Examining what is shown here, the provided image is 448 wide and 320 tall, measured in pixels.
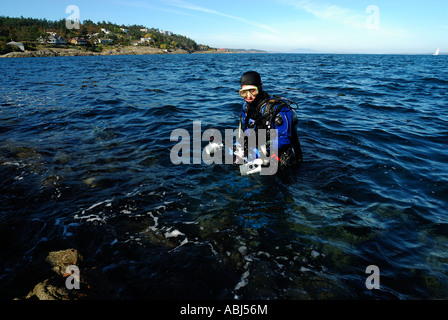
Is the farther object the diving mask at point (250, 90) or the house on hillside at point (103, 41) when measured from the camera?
the house on hillside at point (103, 41)

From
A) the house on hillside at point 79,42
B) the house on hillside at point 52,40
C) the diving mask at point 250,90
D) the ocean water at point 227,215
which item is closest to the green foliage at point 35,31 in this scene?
the house on hillside at point 52,40

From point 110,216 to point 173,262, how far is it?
1.77 metres

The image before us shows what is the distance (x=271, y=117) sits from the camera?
215 inches

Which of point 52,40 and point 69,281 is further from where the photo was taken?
point 52,40

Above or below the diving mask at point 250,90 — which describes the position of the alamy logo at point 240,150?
below

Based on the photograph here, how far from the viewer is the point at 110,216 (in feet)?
13.9

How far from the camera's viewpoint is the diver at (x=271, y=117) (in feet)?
17.7

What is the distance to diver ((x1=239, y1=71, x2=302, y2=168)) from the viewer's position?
17.7ft

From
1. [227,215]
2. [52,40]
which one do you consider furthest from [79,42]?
[227,215]

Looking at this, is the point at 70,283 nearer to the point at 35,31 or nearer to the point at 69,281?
the point at 69,281

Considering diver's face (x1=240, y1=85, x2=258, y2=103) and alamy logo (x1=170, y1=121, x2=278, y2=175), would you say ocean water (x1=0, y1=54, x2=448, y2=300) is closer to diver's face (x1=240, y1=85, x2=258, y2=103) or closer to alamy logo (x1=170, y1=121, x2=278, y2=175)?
alamy logo (x1=170, y1=121, x2=278, y2=175)

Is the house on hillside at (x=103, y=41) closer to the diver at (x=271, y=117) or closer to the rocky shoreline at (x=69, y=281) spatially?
the diver at (x=271, y=117)

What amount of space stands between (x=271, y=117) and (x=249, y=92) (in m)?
0.90
